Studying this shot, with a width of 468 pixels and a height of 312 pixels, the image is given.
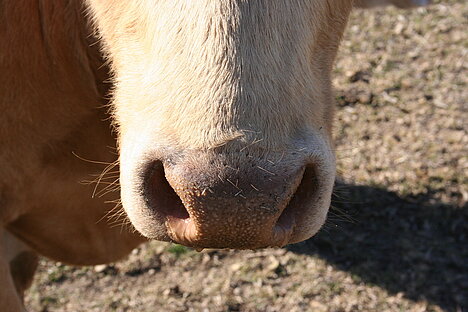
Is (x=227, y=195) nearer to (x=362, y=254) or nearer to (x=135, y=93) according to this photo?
(x=135, y=93)

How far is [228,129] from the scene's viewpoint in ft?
6.06

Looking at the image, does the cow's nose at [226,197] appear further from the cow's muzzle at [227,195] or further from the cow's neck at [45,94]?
the cow's neck at [45,94]

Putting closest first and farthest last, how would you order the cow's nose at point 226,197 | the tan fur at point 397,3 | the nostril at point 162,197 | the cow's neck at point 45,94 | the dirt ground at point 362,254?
the cow's nose at point 226,197 → the nostril at point 162,197 → the cow's neck at point 45,94 → the tan fur at point 397,3 → the dirt ground at point 362,254

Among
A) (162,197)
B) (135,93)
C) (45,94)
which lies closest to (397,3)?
(45,94)

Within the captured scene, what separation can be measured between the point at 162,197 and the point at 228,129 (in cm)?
30

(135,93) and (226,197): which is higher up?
(135,93)

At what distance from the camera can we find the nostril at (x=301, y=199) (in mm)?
2020

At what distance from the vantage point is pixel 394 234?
14.6 ft

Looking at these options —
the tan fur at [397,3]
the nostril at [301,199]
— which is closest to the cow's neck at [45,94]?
the nostril at [301,199]

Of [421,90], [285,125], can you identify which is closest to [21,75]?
[285,125]

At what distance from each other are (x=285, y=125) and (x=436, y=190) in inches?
115

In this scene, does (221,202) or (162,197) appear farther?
(162,197)

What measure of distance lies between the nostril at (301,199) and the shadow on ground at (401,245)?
2030 millimetres

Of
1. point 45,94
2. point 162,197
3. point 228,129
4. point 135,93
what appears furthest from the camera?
point 45,94
